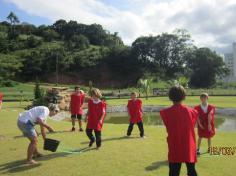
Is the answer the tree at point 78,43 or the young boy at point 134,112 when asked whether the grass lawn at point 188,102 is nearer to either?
the young boy at point 134,112

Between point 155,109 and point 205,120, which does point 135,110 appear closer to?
point 205,120

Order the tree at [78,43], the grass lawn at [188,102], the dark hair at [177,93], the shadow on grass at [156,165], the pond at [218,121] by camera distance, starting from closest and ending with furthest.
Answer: the dark hair at [177,93]
the shadow on grass at [156,165]
the pond at [218,121]
the grass lawn at [188,102]
the tree at [78,43]

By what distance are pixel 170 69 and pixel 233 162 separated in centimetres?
8567

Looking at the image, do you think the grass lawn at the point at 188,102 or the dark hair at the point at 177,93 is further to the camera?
the grass lawn at the point at 188,102

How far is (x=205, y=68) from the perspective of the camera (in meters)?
90.0

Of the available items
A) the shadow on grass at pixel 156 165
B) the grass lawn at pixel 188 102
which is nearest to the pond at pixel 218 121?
the grass lawn at pixel 188 102

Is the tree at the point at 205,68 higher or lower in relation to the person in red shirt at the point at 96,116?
higher

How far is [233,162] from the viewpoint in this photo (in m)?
9.58

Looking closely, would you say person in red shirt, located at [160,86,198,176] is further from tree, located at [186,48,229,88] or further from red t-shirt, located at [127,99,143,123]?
tree, located at [186,48,229,88]

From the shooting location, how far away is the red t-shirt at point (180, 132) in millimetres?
6469

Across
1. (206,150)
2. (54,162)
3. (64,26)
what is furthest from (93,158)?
(64,26)

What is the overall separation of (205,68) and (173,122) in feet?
281

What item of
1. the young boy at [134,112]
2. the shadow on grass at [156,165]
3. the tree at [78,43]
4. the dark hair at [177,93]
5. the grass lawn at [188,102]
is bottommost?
the shadow on grass at [156,165]

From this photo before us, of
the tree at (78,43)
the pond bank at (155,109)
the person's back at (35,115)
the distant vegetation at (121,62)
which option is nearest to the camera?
the person's back at (35,115)
